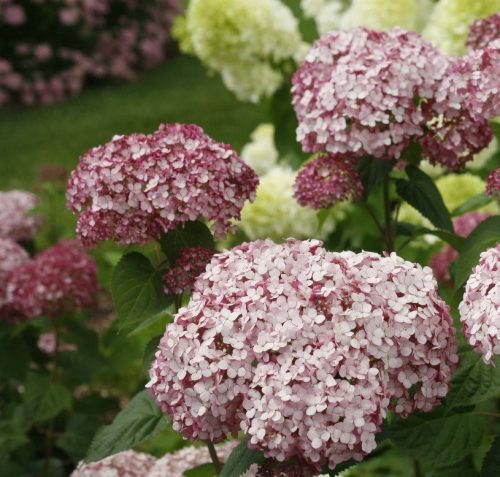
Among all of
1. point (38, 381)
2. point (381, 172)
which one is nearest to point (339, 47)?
point (381, 172)

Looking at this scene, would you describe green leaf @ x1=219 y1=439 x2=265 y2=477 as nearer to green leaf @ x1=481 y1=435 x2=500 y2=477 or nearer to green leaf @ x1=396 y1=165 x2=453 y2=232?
green leaf @ x1=481 y1=435 x2=500 y2=477

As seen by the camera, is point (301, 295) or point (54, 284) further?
point (54, 284)

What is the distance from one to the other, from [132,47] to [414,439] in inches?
409

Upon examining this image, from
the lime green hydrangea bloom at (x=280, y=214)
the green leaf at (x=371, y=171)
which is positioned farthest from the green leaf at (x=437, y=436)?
the lime green hydrangea bloom at (x=280, y=214)

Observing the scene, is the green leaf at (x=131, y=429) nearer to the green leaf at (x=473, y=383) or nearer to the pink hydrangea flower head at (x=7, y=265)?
the green leaf at (x=473, y=383)

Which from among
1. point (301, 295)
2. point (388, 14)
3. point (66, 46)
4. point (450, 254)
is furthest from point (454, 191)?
point (66, 46)

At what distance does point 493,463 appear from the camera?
1.92 m

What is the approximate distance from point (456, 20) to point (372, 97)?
1305 millimetres

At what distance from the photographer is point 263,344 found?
1.67 meters

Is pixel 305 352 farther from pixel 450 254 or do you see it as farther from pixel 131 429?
pixel 450 254

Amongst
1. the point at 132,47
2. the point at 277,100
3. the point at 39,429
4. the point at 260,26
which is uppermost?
the point at 260,26

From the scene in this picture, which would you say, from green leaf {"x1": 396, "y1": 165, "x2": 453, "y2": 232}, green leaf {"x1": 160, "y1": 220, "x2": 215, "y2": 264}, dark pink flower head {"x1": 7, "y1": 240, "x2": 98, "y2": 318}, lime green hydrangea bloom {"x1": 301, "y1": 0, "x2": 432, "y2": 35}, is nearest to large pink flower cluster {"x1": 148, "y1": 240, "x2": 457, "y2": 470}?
green leaf {"x1": 160, "y1": 220, "x2": 215, "y2": 264}

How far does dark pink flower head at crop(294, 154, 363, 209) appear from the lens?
2.30 meters

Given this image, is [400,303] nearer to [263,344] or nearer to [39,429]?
[263,344]
